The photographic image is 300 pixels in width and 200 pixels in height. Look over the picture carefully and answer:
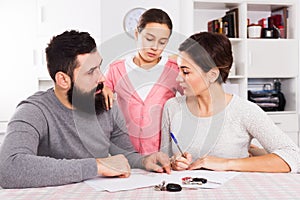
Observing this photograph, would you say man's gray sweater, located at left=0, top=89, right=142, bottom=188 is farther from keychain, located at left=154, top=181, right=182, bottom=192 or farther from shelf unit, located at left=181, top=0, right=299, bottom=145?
shelf unit, located at left=181, top=0, right=299, bottom=145

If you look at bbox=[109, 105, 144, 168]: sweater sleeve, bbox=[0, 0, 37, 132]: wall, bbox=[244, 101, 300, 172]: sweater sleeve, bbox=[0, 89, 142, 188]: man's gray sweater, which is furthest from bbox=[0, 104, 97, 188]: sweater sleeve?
bbox=[0, 0, 37, 132]: wall

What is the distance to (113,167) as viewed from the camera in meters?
1.42

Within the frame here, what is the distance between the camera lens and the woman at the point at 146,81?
1671 mm

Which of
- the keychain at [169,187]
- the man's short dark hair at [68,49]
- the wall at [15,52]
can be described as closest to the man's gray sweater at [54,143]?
the man's short dark hair at [68,49]

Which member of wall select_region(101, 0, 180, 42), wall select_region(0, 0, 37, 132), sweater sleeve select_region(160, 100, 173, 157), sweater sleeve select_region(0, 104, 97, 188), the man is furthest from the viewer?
wall select_region(101, 0, 180, 42)

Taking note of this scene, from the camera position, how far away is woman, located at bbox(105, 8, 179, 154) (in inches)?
65.8

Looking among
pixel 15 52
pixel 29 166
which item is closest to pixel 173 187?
pixel 29 166

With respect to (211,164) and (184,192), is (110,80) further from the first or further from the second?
(184,192)

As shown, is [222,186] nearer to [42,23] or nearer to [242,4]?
[42,23]

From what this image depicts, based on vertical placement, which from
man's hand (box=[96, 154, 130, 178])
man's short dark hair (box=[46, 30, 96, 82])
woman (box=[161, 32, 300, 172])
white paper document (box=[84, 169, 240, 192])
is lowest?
white paper document (box=[84, 169, 240, 192])

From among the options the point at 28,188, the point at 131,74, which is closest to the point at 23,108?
the point at 28,188

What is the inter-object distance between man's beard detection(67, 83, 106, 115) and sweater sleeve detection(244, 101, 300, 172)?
0.59 metres

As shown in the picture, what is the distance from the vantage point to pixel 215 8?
3.75 m

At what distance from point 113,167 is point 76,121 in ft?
0.95
